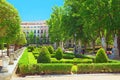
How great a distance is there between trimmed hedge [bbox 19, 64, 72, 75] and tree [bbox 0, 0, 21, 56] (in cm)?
441

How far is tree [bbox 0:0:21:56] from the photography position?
20766mm

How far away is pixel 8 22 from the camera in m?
21.1

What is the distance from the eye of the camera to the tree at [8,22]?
20.8 m

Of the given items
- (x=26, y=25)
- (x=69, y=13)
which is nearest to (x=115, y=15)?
(x=69, y=13)

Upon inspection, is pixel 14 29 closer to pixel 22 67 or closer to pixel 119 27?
pixel 22 67

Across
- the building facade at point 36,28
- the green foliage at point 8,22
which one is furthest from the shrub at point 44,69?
the building facade at point 36,28

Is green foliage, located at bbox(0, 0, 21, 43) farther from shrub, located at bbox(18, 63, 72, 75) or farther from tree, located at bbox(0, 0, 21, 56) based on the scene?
shrub, located at bbox(18, 63, 72, 75)

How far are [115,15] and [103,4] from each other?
2.26 metres

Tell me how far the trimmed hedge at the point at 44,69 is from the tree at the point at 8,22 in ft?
14.5

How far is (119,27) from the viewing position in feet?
118

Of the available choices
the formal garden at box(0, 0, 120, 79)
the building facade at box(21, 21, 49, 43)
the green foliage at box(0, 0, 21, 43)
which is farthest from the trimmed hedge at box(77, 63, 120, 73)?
the building facade at box(21, 21, 49, 43)

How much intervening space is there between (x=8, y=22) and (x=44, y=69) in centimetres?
506

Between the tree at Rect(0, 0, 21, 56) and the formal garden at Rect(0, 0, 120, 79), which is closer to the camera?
the formal garden at Rect(0, 0, 120, 79)

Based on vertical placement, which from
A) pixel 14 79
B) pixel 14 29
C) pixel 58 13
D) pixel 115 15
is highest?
pixel 58 13
